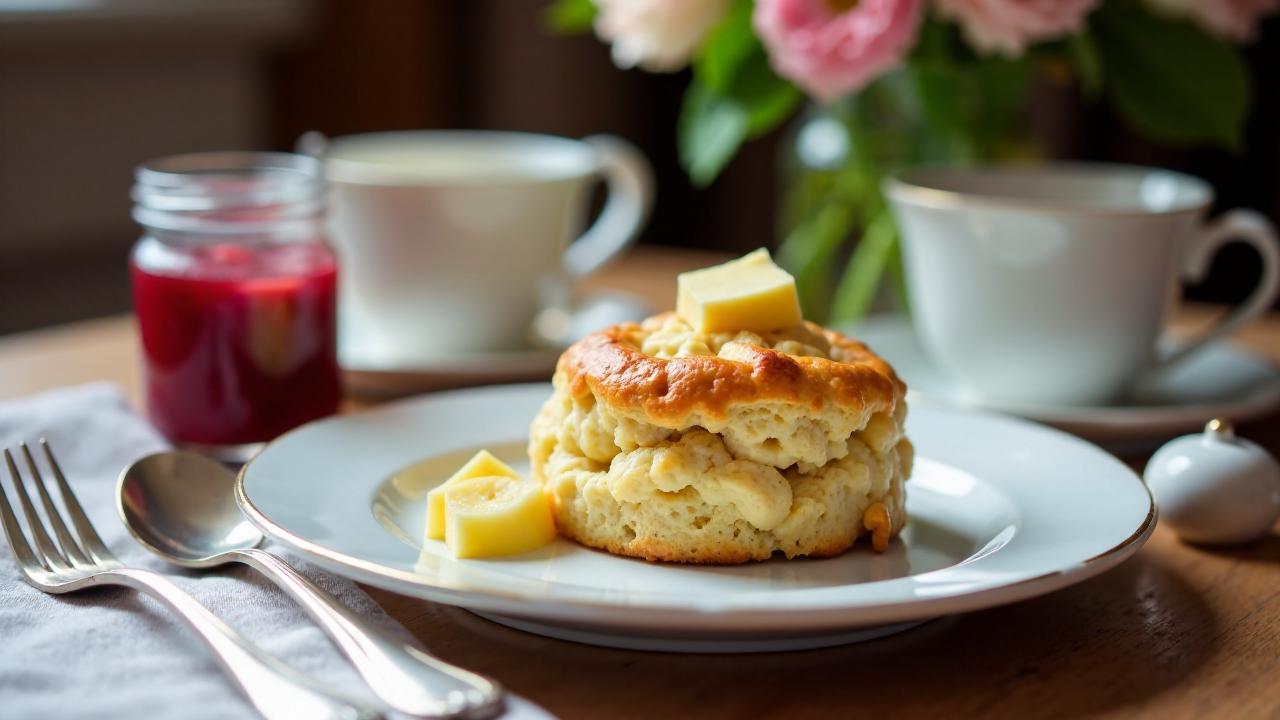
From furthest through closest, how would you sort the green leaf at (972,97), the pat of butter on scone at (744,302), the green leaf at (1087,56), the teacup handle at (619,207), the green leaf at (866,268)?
the teacup handle at (619,207) < the green leaf at (866,268) < the green leaf at (972,97) < the green leaf at (1087,56) < the pat of butter on scone at (744,302)

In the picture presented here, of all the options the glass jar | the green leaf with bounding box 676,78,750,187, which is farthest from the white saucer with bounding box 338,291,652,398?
the green leaf with bounding box 676,78,750,187

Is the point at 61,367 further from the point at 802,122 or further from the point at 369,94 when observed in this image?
the point at 369,94

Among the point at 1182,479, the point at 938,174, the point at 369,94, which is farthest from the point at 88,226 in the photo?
the point at 1182,479

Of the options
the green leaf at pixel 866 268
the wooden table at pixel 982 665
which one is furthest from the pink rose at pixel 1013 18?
the wooden table at pixel 982 665

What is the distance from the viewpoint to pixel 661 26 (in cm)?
170

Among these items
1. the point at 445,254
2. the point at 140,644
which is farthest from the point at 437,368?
the point at 140,644

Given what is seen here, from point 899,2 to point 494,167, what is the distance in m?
0.76

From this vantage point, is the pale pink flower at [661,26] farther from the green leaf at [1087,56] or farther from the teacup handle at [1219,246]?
the teacup handle at [1219,246]

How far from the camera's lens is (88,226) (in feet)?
10.7

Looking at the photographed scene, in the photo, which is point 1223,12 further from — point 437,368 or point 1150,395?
point 437,368

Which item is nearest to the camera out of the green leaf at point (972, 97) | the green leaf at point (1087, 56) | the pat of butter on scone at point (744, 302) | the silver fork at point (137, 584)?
the silver fork at point (137, 584)

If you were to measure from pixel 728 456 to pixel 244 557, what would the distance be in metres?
0.37

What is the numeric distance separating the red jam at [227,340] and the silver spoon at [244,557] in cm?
20

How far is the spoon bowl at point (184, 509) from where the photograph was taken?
1091 millimetres
